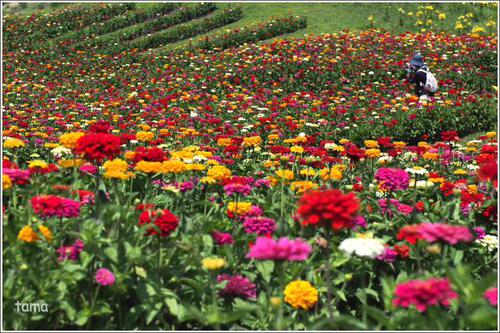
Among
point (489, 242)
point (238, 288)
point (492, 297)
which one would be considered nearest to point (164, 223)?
point (238, 288)

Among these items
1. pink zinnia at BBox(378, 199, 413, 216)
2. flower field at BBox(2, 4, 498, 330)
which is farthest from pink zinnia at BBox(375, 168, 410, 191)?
pink zinnia at BBox(378, 199, 413, 216)

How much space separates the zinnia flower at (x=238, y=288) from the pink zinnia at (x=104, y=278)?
596mm

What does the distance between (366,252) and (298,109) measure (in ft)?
26.8

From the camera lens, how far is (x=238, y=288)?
2891 mm

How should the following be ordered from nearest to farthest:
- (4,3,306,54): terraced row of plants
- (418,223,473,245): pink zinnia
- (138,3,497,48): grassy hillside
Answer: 1. (418,223,473,245): pink zinnia
2. (4,3,306,54): terraced row of plants
3. (138,3,497,48): grassy hillside

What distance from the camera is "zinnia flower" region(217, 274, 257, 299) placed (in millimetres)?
2889

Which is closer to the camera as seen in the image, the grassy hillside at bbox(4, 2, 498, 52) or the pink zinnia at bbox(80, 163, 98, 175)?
the pink zinnia at bbox(80, 163, 98, 175)

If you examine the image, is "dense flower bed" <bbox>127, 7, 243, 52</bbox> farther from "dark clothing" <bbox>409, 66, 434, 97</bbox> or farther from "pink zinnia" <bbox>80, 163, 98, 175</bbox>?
"pink zinnia" <bbox>80, 163, 98, 175</bbox>

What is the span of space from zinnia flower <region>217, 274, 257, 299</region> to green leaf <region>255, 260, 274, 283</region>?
Answer: 4.0 inches

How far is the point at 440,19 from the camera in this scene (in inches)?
779

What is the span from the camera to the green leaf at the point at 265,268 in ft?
9.96

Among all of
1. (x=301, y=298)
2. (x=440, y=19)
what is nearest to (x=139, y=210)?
(x=301, y=298)

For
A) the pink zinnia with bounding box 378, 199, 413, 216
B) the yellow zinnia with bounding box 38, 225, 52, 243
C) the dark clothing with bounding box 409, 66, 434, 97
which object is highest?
the yellow zinnia with bounding box 38, 225, 52, 243

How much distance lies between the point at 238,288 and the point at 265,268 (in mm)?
264
